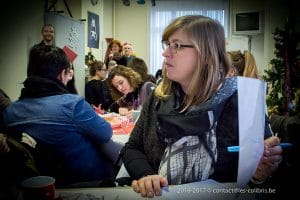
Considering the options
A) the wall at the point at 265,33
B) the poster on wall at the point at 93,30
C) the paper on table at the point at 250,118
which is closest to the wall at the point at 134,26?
the poster on wall at the point at 93,30

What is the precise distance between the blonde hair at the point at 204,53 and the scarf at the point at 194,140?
0.03m

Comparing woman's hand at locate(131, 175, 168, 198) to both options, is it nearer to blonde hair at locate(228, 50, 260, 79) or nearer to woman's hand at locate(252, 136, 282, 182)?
woman's hand at locate(252, 136, 282, 182)

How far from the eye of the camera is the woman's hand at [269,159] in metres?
0.52

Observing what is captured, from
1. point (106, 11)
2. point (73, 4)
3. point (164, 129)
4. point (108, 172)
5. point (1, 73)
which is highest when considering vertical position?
point (106, 11)

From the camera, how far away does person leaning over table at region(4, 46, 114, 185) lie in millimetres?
847

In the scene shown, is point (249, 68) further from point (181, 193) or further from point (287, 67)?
point (181, 193)

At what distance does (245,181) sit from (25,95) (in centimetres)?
63

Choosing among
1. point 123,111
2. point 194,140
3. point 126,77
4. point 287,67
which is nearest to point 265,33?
point 287,67

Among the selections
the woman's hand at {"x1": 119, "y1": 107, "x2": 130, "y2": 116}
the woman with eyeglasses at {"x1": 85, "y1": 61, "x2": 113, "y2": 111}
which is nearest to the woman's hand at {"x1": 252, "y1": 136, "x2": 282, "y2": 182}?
the woman's hand at {"x1": 119, "y1": 107, "x2": 130, "y2": 116}

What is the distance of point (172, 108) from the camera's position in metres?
0.64

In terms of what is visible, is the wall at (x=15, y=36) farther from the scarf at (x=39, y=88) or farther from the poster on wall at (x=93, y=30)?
the poster on wall at (x=93, y=30)

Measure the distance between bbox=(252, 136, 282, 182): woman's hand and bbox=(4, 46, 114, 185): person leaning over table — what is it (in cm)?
51

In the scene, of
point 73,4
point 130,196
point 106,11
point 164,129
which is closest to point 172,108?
point 164,129

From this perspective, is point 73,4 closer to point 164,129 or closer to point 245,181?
point 164,129
